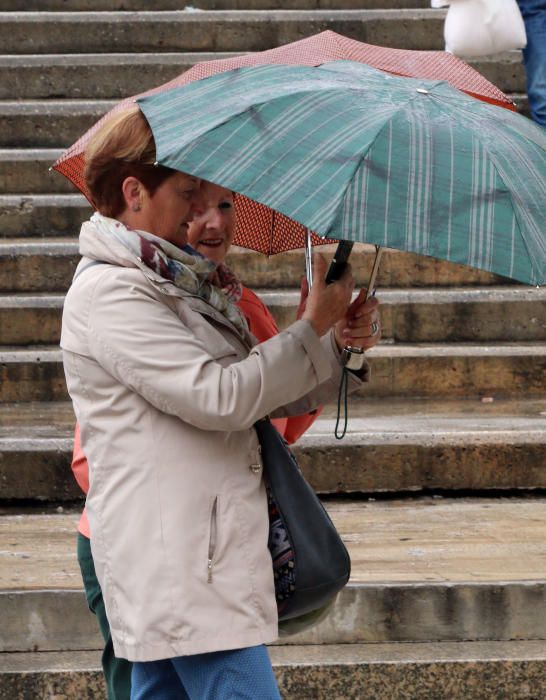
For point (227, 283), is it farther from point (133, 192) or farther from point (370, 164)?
point (370, 164)

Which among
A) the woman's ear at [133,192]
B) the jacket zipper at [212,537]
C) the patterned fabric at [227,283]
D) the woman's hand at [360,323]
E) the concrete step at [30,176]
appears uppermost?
the woman's ear at [133,192]

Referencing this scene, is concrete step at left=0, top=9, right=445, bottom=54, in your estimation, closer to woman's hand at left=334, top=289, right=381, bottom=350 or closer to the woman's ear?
woman's hand at left=334, top=289, right=381, bottom=350

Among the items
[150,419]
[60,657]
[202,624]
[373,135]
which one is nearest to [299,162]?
[373,135]

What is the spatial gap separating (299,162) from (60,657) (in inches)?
85.0

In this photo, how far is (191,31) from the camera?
9.01m

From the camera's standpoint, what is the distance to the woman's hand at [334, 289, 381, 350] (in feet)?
9.37

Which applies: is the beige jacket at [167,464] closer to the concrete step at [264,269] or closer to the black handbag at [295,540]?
the black handbag at [295,540]

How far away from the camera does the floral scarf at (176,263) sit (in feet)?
8.24

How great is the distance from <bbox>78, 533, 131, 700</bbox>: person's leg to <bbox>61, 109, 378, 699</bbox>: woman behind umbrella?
0.37 m

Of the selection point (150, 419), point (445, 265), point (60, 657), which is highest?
point (150, 419)

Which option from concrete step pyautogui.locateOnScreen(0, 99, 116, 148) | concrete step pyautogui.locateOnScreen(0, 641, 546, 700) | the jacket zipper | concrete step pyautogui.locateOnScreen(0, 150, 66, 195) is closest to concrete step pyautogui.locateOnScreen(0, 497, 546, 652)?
concrete step pyautogui.locateOnScreen(0, 641, 546, 700)

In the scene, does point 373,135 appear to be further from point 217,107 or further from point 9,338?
point 9,338

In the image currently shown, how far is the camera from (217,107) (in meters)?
2.55

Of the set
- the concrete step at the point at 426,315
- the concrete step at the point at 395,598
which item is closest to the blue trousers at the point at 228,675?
the concrete step at the point at 395,598
